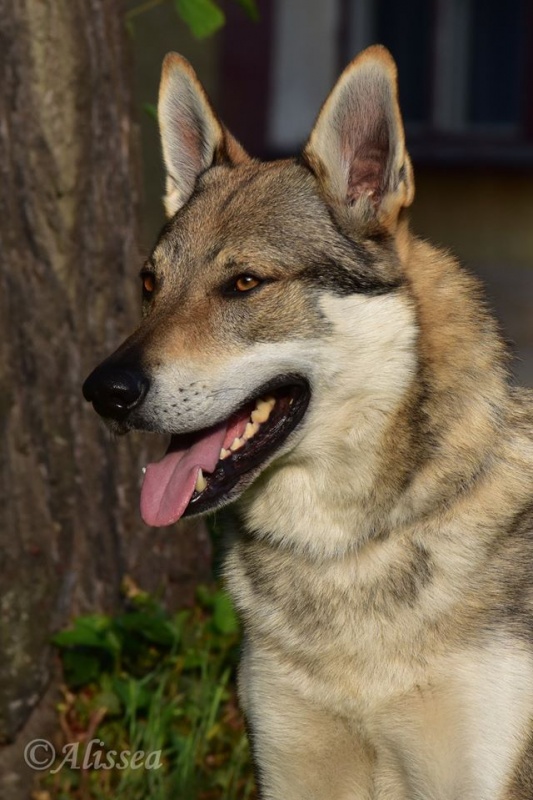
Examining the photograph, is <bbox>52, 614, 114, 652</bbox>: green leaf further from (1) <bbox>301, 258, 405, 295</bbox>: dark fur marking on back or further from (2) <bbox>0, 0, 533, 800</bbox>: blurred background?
(1) <bbox>301, 258, 405, 295</bbox>: dark fur marking on back

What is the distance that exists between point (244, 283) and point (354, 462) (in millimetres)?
552

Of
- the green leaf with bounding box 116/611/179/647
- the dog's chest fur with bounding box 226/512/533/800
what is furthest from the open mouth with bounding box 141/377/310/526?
the green leaf with bounding box 116/611/179/647

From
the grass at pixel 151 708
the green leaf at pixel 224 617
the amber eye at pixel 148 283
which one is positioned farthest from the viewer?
the green leaf at pixel 224 617

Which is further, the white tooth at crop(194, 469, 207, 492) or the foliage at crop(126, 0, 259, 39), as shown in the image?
the foliage at crop(126, 0, 259, 39)

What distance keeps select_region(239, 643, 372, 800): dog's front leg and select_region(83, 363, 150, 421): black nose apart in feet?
2.63

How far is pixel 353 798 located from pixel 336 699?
1.05 feet

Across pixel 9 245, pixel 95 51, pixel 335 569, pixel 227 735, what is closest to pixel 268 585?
pixel 335 569

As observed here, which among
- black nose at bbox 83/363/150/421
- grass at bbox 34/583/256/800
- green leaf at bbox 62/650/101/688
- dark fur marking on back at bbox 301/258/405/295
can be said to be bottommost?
grass at bbox 34/583/256/800

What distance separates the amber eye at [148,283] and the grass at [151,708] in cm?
133

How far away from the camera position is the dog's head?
3.44 metres

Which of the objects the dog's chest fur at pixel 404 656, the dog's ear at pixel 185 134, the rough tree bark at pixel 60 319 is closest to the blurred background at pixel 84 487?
the rough tree bark at pixel 60 319

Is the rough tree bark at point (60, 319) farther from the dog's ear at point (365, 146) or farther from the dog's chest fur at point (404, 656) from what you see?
the dog's ear at point (365, 146)

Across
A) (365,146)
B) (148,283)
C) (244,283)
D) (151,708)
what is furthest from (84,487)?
(365,146)

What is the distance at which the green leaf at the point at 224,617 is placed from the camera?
482cm
